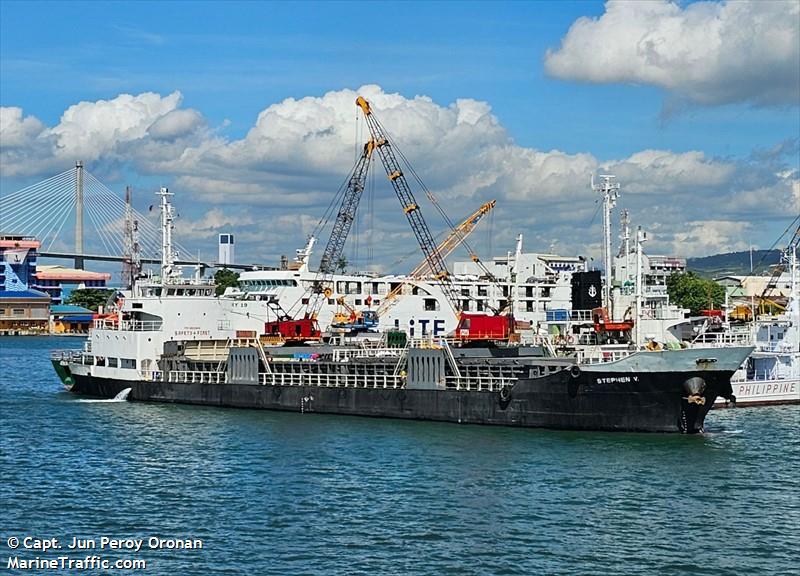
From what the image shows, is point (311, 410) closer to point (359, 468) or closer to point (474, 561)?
point (359, 468)

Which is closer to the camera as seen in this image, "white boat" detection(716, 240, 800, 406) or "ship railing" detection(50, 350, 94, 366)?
"white boat" detection(716, 240, 800, 406)

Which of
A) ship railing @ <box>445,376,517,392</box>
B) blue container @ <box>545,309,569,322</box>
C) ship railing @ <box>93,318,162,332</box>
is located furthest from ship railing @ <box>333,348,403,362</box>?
blue container @ <box>545,309,569,322</box>

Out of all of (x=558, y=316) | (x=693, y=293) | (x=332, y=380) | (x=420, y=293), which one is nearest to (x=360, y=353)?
(x=332, y=380)

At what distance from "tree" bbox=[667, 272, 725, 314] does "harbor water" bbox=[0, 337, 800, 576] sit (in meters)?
90.9

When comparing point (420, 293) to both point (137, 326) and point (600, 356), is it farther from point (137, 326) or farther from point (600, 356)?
point (600, 356)

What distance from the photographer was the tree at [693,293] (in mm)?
145750

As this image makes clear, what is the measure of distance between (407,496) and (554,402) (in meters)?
14.9

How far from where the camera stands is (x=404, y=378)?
190 ft

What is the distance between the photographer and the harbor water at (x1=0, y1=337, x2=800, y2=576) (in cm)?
3095

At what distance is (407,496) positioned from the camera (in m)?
38.0

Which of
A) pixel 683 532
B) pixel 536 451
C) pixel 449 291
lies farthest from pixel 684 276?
pixel 683 532

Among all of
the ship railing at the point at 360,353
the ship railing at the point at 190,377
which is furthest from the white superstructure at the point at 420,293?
the ship railing at the point at 360,353

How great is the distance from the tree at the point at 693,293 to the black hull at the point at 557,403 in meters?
91.5

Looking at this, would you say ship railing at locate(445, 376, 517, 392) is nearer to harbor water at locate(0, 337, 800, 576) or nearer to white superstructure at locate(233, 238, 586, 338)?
harbor water at locate(0, 337, 800, 576)
